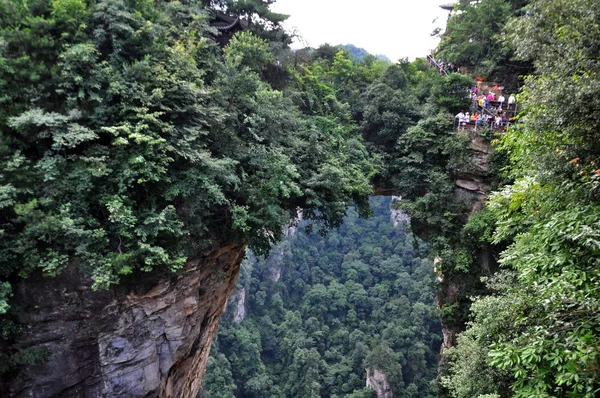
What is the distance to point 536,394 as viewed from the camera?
3.78 meters

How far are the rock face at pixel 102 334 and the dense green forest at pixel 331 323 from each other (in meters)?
15.7

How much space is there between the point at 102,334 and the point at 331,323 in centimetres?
3010

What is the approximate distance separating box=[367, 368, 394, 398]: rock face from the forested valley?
1664 cm

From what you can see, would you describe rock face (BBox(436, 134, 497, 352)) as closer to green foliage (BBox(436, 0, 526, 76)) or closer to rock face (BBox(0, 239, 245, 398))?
green foliage (BBox(436, 0, 526, 76))

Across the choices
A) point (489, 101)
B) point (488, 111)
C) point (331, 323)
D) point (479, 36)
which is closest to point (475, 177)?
point (488, 111)

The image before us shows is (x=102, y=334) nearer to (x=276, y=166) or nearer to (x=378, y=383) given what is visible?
(x=276, y=166)

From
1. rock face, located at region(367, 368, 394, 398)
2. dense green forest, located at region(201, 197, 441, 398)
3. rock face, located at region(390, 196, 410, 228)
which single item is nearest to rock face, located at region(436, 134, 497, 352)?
rock face, located at region(390, 196, 410, 228)

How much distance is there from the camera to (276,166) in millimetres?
8695

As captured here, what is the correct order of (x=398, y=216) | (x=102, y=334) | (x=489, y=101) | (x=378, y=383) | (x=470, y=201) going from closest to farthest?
(x=102, y=334) → (x=470, y=201) → (x=489, y=101) → (x=378, y=383) → (x=398, y=216)

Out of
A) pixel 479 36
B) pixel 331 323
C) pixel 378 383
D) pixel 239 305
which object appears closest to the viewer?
pixel 479 36

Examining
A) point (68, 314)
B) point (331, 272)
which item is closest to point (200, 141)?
point (68, 314)

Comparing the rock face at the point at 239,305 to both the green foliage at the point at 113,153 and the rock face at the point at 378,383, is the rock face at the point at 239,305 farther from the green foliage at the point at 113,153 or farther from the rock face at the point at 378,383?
the green foliage at the point at 113,153

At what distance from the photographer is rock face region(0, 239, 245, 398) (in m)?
6.19

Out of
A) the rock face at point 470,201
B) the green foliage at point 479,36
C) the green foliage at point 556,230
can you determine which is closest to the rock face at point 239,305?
the rock face at point 470,201
